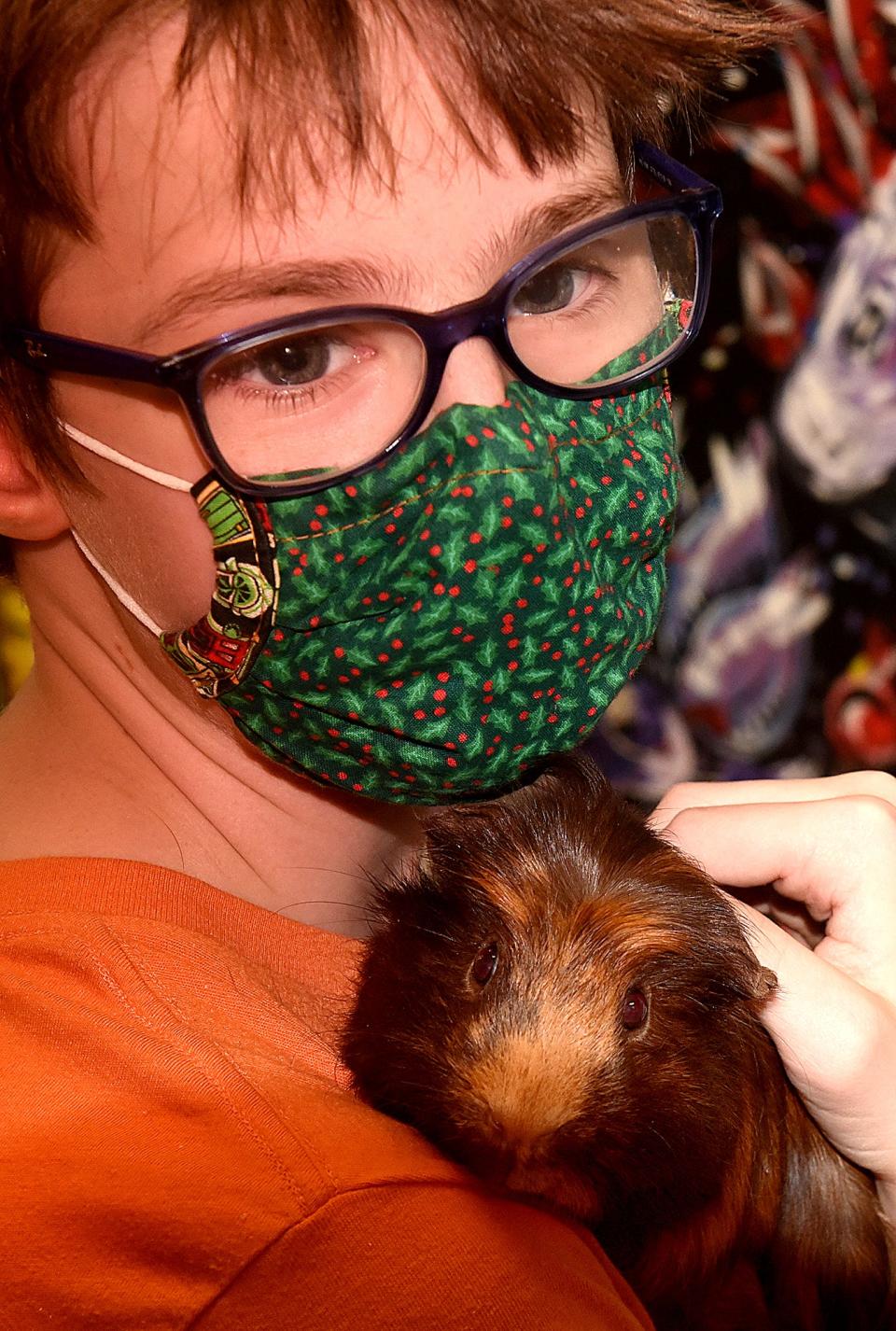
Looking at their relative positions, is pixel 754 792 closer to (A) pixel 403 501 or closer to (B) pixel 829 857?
(B) pixel 829 857

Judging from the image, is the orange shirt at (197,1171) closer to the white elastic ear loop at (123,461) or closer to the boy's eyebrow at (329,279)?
the white elastic ear loop at (123,461)

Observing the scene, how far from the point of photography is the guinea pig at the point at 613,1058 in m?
1.23

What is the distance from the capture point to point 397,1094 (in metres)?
1.26

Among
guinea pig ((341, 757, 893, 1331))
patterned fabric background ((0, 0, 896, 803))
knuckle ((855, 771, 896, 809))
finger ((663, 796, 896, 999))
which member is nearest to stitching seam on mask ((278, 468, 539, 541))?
guinea pig ((341, 757, 893, 1331))

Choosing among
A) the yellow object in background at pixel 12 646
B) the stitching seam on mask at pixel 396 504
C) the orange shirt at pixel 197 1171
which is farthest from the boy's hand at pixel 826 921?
the yellow object in background at pixel 12 646

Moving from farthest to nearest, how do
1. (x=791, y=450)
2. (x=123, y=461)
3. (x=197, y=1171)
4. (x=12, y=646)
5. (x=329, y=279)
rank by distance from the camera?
(x=791, y=450), (x=12, y=646), (x=123, y=461), (x=329, y=279), (x=197, y=1171)

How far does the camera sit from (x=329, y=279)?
1094 mm

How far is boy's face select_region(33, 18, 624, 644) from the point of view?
104cm

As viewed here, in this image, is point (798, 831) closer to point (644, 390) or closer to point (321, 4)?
point (644, 390)

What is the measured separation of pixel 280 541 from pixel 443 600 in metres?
0.16

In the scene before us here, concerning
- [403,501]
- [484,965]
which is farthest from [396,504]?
[484,965]

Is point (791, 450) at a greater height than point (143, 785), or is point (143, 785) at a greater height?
point (143, 785)

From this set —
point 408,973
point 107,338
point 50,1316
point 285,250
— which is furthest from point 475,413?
point 50,1316

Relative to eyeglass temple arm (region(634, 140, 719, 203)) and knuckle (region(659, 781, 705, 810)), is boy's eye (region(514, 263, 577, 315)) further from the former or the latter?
knuckle (region(659, 781, 705, 810))
